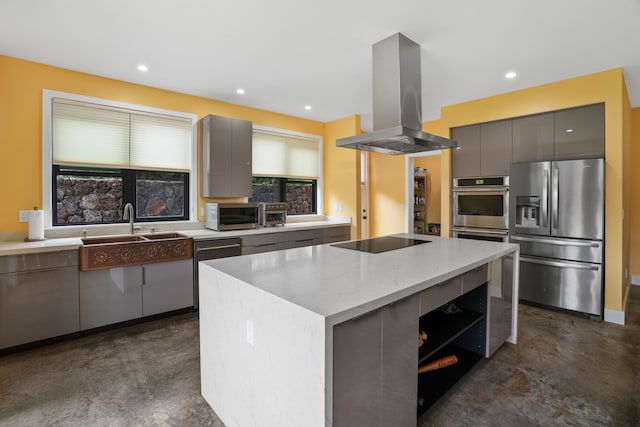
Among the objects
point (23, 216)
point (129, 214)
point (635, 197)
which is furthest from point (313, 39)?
point (635, 197)

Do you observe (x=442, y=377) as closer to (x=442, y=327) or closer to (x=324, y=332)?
(x=442, y=327)

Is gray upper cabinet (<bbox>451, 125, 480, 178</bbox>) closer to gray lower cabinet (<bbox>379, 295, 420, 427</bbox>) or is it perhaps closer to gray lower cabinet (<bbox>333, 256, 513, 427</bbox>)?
gray lower cabinet (<bbox>333, 256, 513, 427</bbox>)

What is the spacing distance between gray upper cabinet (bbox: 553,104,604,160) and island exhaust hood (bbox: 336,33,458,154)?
1.78 metres

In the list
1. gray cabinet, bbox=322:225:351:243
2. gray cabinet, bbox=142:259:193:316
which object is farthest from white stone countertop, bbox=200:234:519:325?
gray cabinet, bbox=322:225:351:243

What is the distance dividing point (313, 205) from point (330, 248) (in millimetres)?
3188

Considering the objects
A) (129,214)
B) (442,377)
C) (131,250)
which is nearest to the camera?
(442,377)

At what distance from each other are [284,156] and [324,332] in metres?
4.31

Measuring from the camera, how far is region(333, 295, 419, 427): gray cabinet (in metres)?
1.21

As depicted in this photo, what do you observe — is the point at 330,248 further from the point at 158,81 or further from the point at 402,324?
the point at 158,81

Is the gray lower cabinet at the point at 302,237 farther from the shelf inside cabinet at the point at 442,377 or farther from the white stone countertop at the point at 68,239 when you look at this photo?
the shelf inside cabinet at the point at 442,377

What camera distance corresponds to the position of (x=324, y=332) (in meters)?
1.09

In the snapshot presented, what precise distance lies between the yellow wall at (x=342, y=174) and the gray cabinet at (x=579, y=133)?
8.74 ft

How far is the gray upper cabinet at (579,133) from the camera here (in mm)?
3398

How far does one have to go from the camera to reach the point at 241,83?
376cm
